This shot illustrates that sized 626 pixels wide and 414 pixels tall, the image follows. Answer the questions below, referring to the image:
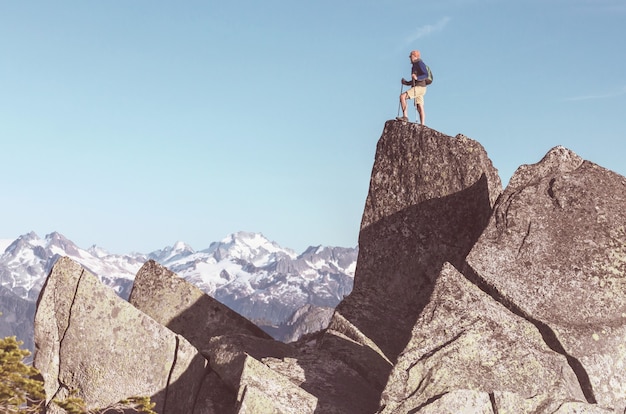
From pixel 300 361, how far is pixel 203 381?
3004mm

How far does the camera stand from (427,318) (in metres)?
22.2

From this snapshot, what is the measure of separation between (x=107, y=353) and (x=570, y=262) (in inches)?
592

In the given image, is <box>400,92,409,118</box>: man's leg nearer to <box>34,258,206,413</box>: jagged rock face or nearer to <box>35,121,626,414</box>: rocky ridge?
<box>35,121,626,414</box>: rocky ridge

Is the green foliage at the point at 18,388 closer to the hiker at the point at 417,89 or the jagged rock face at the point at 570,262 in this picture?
the jagged rock face at the point at 570,262

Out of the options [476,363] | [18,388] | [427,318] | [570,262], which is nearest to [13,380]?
[18,388]

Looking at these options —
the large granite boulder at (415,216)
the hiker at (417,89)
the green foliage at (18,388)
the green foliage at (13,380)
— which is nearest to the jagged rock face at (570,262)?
the large granite boulder at (415,216)

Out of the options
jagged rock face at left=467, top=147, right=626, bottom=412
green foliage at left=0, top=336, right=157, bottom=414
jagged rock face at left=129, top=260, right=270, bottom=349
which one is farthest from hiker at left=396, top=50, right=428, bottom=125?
green foliage at left=0, top=336, right=157, bottom=414

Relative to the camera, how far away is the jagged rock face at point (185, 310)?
30.0m

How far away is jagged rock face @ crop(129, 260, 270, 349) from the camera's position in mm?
30047

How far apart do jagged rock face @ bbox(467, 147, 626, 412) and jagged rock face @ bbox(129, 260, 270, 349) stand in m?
9.82

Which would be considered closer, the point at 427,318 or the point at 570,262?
the point at 427,318

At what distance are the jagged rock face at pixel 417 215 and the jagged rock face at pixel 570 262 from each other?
7.68 feet

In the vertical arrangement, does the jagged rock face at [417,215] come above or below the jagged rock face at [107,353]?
above

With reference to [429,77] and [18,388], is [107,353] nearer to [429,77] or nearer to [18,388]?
[18,388]
